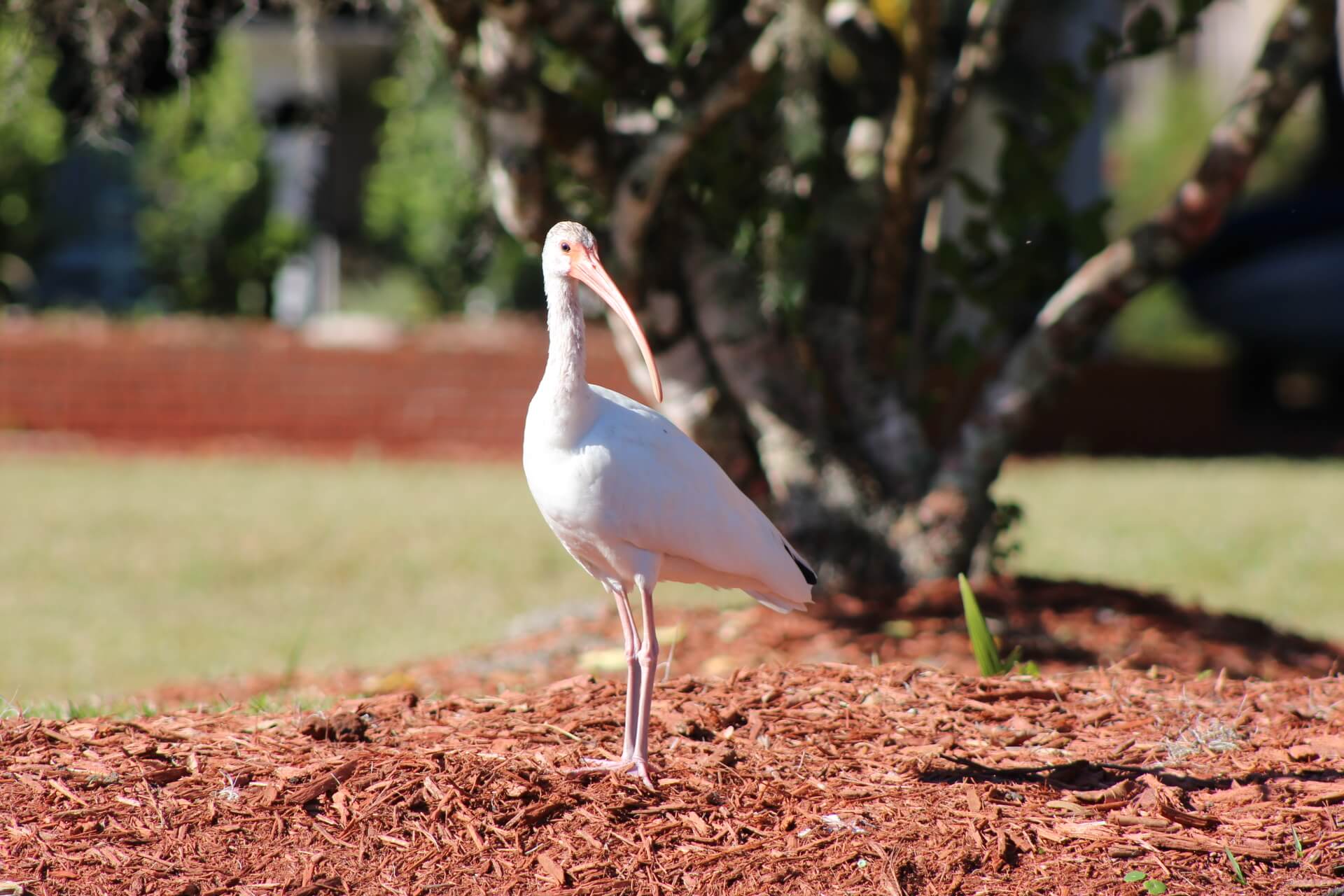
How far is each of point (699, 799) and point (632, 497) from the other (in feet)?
2.20

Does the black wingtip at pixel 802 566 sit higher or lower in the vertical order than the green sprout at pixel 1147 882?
higher

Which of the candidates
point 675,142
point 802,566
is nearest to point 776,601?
point 802,566

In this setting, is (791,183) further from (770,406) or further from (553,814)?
(553,814)

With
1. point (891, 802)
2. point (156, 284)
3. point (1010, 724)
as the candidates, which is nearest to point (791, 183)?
point (1010, 724)

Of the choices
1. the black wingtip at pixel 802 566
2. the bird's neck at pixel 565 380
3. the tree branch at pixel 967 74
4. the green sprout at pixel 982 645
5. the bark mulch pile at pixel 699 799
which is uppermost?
the tree branch at pixel 967 74

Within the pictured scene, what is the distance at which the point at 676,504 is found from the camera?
3.18 meters

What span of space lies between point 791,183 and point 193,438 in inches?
292

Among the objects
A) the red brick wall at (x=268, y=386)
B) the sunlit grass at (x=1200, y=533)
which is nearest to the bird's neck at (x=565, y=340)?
the sunlit grass at (x=1200, y=533)

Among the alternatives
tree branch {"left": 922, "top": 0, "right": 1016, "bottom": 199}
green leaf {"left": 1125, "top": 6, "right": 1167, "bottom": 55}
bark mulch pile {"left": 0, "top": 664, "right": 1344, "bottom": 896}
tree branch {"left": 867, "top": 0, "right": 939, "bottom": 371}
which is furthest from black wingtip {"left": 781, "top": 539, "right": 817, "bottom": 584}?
green leaf {"left": 1125, "top": 6, "right": 1167, "bottom": 55}

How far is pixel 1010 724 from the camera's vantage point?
11.4ft

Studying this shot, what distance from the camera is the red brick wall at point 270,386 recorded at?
441 inches

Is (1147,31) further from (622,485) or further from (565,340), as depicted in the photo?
(622,485)

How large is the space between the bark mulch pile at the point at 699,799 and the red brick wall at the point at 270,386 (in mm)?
7832

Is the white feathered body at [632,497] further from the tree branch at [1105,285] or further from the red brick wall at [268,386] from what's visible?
the red brick wall at [268,386]
